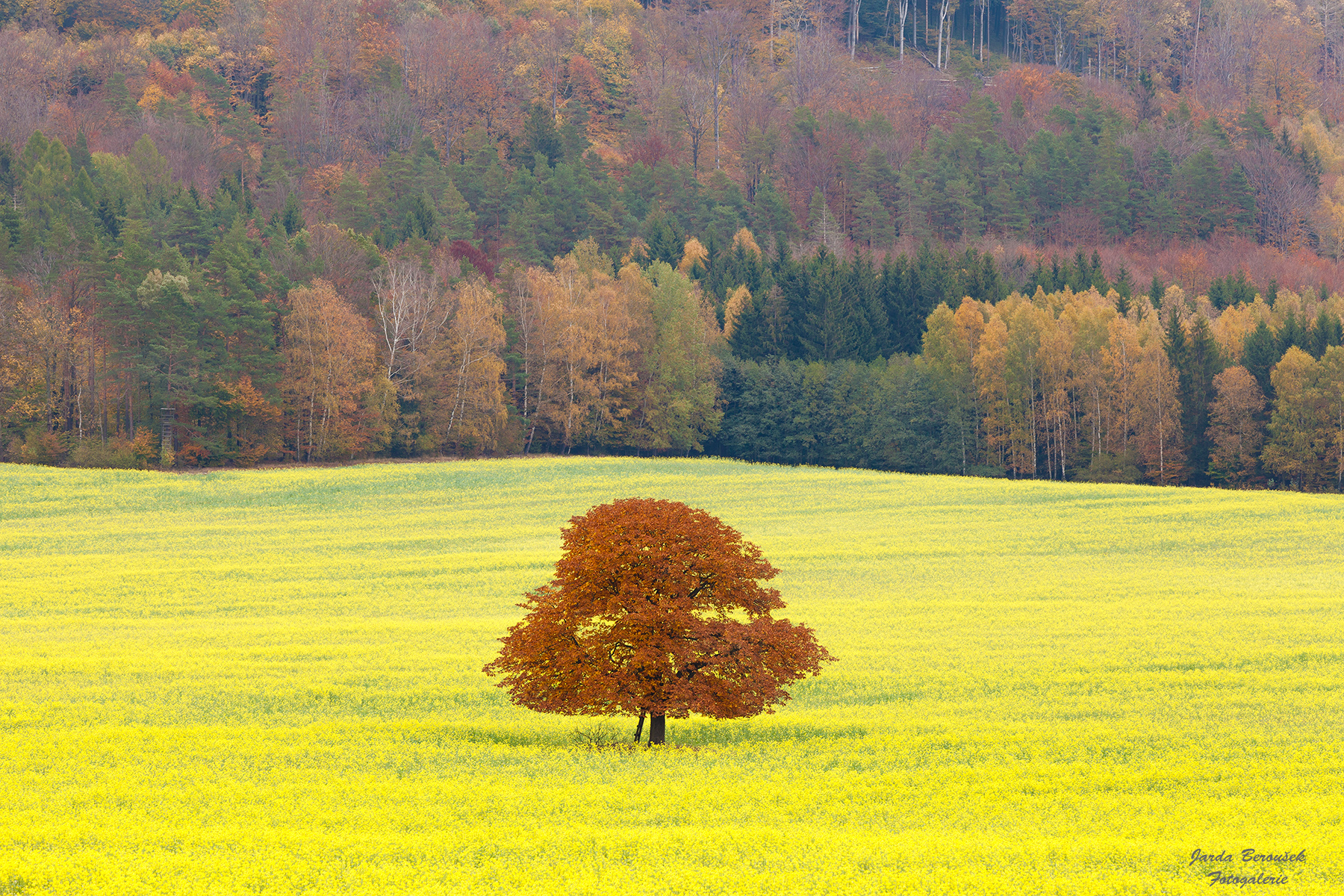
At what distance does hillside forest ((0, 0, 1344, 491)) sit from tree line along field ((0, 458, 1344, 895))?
33.8 metres

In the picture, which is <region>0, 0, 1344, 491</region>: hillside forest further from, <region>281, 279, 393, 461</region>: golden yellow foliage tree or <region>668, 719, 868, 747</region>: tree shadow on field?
<region>668, 719, 868, 747</region>: tree shadow on field

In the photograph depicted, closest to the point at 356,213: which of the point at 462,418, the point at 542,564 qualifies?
the point at 462,418

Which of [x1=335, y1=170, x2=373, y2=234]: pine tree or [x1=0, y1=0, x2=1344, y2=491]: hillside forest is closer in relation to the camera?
[x1=0, y1=0, x2=1344, y2=491]: hillside forest

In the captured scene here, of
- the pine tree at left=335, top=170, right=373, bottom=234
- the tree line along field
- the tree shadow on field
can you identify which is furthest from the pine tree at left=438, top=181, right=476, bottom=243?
the tree shadow on field

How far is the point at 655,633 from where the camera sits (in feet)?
52.2

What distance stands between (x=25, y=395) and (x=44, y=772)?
64662 mm

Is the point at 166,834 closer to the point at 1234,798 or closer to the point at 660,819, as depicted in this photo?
the point at 660,819

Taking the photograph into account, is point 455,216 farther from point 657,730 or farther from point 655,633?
point 655,633

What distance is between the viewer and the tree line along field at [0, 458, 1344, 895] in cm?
1098

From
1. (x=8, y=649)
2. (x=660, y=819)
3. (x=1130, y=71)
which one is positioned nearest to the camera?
(x=660, y=819)

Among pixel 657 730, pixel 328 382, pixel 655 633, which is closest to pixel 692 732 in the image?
pixel 657 730

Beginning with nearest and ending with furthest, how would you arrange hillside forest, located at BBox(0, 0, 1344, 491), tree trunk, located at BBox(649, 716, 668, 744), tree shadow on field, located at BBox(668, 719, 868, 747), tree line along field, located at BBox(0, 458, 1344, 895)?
tree line along field, located at BBox(0, 458, 1344, 895), tree trunk, located at BBox(649, 716, 668, 744), tree shadow on field, located at BBox(668, 719, 868, 747), hillside forest, located at BBox(0, 0, 1344, 491)

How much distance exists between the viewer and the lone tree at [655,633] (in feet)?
51.6

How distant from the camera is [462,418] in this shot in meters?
→ 80.8
